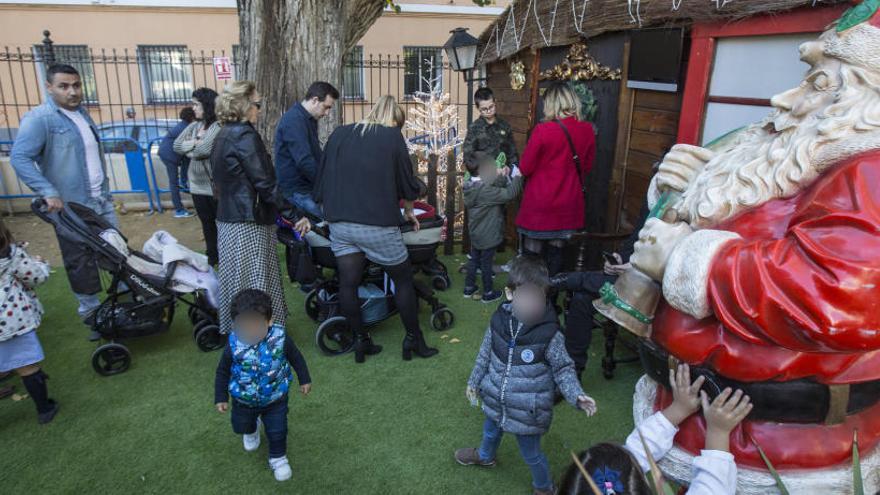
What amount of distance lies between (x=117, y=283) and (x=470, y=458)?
9.31 feet

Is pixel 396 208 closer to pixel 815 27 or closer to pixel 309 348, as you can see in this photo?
pixel 309 348

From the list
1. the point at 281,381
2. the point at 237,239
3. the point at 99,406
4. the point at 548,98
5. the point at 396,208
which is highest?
the point at 548,98

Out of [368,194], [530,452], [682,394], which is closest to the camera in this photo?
[682,394]

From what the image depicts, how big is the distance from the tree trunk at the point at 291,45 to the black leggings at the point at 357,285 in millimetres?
3043

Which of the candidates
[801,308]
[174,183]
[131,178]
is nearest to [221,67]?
[174,183]

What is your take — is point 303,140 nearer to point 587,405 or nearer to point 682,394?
point 587,405

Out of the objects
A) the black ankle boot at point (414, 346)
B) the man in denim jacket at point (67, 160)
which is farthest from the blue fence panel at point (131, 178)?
the black ankle boot at point (414, 346)

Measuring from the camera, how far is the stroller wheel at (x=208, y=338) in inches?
175

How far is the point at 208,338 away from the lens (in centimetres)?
448

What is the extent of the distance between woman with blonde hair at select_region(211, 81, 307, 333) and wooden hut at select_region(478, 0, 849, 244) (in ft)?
8.83

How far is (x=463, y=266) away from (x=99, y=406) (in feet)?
12.1

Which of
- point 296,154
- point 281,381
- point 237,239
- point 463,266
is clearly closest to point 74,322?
point 237,239

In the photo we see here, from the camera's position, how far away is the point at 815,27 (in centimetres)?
303

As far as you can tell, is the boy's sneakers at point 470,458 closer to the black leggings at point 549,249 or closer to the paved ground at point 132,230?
the black leggings at point 549,249
